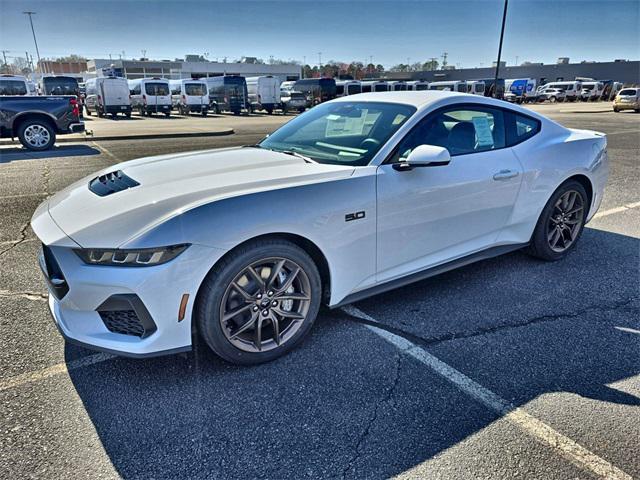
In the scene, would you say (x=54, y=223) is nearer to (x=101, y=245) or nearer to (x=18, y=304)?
(x=101, y=245)

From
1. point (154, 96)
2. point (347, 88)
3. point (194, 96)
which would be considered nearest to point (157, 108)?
point (154, 96)

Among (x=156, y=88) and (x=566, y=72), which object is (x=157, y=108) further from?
(x=566, y=72)

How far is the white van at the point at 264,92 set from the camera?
32.0m

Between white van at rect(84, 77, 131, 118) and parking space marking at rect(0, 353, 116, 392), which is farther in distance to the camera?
white van at rect(84, 77, 131, 118)

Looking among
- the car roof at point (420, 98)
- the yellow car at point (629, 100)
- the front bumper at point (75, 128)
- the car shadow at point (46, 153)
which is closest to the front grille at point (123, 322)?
the car roof at point (420, 98)

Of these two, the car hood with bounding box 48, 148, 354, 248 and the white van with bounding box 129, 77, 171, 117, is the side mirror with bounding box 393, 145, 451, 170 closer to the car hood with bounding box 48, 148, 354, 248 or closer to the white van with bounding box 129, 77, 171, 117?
the car hood with bounding box 48, 148, 354, 248

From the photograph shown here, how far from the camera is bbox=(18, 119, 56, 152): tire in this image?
38.0 ft

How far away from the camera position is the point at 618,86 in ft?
194

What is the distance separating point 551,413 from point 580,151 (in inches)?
114

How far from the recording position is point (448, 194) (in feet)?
10.9

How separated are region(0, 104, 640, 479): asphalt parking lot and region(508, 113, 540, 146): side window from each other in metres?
1.30

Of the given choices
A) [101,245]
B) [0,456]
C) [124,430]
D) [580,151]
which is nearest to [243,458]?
[124,430]

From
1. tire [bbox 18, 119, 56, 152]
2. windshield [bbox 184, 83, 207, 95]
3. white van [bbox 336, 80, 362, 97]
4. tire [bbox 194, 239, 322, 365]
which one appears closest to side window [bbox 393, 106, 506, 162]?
tire [bbox 194, 239, 322, 365]

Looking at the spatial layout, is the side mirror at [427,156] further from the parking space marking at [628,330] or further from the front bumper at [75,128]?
the front bumper at [75,128]
